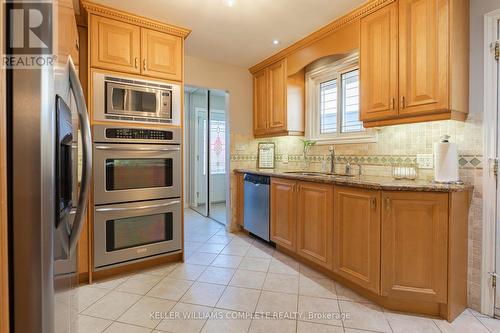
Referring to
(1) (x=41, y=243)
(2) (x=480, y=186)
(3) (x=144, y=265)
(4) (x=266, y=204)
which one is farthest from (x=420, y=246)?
(3) (x=144, y=265)

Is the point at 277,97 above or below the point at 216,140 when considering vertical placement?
above

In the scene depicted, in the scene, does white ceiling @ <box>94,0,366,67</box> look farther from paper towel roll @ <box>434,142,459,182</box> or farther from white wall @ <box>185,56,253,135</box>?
paper towel roll @ <box>434,142,459,182</box>

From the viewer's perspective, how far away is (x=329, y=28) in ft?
8.45

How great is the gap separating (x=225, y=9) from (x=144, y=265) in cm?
253

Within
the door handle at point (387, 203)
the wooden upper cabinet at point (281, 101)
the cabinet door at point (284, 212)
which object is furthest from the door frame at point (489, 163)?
the wooden upper cabinet at point (281, 101)

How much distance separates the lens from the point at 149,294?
6.75 ft

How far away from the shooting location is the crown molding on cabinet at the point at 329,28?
2178mm

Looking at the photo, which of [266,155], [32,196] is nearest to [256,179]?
[266,155]

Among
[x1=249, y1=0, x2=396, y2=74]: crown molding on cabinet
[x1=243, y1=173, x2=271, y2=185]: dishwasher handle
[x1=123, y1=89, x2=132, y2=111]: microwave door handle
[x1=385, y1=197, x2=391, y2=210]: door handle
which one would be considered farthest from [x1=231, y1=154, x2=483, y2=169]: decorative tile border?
[x1=123, y1=89, x2=132, y2=111]: microwave door handle

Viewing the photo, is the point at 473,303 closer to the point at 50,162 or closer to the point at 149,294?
the point at 149,294

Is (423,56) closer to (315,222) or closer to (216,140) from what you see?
(315,222)

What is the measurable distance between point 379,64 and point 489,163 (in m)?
1.08

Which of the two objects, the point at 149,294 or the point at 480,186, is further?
the point at 149,294

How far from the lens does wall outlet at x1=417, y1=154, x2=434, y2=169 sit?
2.10 m
